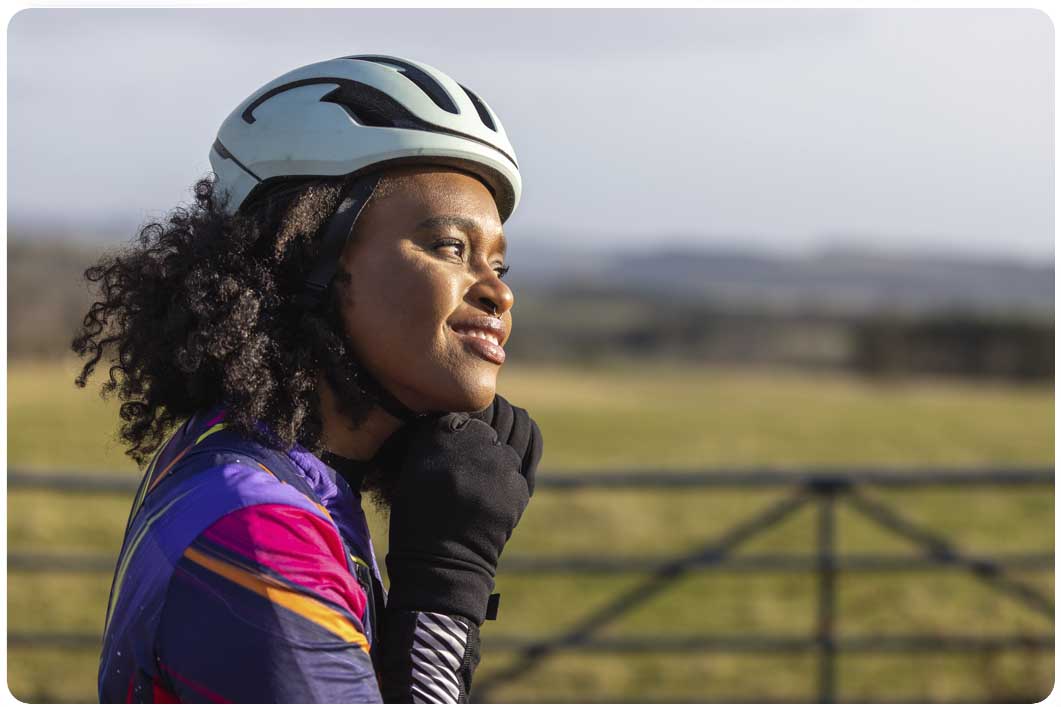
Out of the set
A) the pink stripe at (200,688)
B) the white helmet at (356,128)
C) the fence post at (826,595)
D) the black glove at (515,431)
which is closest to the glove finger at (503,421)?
the black glove at (515,431)

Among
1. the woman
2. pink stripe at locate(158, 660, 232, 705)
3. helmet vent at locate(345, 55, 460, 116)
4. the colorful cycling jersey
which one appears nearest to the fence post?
the woman

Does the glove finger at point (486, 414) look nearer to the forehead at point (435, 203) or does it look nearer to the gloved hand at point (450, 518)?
the gloved hand at point (450, 518)

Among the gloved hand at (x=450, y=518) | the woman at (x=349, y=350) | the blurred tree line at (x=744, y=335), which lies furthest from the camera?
the blurred tree line at (x=744, y=335)

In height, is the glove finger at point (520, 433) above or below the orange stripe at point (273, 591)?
above

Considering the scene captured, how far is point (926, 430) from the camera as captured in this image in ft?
69.4

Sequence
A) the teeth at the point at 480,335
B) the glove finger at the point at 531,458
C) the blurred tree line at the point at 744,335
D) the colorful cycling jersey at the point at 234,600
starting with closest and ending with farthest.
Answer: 1. the colorful cycling jersey at the point at 234,600
2. the teeth at the point at 480,335
3. the glove finger at the point at 531,458
4. the blurred tree line at the point at 744,335

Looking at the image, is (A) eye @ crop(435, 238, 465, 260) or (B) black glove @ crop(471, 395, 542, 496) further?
(B) black glove @ crop(471, 395, 542, 496)

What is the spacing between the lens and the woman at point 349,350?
1.83 meters

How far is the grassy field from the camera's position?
7582 millimetres

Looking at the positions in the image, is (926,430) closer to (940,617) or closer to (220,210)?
(940,617)

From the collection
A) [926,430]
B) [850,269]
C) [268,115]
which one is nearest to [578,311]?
[926,430]

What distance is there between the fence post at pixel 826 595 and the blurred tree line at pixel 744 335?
1844 centimetres

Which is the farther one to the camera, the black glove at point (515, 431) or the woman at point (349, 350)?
the black glove at point (515, 431)

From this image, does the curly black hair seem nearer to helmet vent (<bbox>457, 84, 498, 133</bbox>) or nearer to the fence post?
helmet vent (<bbox>457, 84, 498, 133</bbox>)
